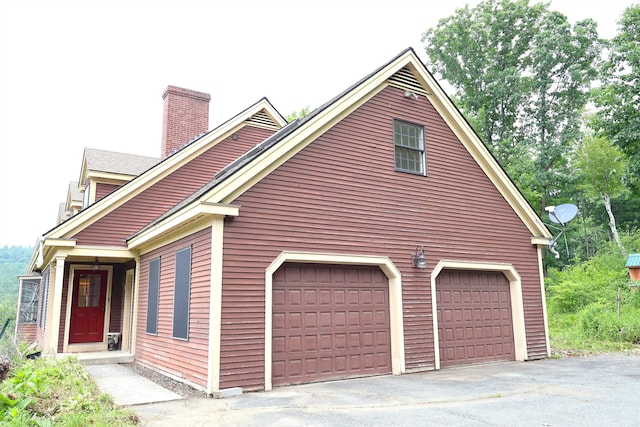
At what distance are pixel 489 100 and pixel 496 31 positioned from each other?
4.18 m

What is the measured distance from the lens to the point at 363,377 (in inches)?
362

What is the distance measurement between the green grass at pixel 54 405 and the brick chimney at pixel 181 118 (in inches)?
403

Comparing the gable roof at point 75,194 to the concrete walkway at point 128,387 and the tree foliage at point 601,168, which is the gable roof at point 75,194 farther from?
the tree foliage at point 601,168

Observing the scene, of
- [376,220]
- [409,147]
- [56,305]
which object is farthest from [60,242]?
[409,147]

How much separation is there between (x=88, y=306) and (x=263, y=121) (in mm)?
7950

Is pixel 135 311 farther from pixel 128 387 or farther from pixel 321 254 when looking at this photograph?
pixel 321 254

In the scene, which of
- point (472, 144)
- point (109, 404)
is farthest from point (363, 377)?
point (472, 144)

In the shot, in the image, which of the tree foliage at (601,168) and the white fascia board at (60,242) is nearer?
the white fascia board at (60,242)

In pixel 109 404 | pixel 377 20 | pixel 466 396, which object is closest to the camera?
pixel 109 404

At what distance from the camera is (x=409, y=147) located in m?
11.0

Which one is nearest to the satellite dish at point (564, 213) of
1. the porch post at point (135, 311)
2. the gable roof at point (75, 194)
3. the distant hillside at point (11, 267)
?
the porch post at point (135, 311)

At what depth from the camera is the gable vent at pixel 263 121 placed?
51.4 ft

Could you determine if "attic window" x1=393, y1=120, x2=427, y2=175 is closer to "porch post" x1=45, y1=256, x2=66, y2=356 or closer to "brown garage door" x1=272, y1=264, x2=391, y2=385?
"brown garage door" x1=272, y1=264, x2=391, y2=385

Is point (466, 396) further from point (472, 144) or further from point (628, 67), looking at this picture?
point (628, 67)
